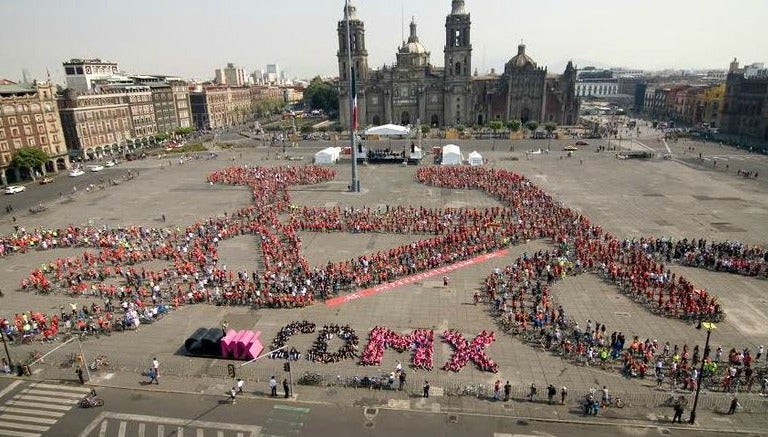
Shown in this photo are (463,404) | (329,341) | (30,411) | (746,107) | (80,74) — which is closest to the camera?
(463,404)

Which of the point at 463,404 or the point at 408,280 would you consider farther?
the point at 408,280

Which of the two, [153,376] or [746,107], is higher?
[746,107]

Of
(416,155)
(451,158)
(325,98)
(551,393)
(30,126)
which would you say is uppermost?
(325,98)

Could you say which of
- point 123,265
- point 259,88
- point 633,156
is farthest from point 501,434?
point 259,88

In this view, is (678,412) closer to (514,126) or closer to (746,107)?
(514,126)

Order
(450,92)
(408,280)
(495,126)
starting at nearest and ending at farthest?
(408,280) → (495,126) → (450,92)

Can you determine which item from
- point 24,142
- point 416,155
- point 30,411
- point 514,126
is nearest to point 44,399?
point 30,411

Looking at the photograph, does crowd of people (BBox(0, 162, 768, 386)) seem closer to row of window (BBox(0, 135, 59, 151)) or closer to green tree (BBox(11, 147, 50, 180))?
green tree (BBox(11, 147, 50, 180))
